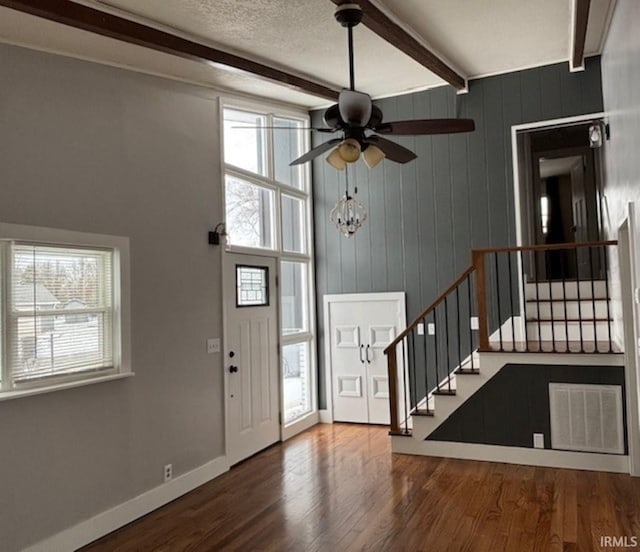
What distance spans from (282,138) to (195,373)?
10.0 ft

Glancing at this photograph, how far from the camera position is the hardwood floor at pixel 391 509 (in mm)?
3582

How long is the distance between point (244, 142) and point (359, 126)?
2.65 m

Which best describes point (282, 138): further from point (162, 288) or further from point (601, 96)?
point (601, 96)

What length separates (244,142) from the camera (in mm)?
5793

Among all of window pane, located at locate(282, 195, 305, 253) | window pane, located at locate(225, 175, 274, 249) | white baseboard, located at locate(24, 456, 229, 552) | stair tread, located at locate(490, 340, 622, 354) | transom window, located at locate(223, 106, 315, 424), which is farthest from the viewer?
window pane, located at locate(282, 195, 305, 253)

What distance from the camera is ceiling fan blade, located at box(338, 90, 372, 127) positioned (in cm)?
328

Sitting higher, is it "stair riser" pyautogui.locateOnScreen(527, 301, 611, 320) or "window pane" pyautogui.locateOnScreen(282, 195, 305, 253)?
"window pane" pyautogui.locateOnScreen(282, 195, 305, 253)

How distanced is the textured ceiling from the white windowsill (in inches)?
84.8

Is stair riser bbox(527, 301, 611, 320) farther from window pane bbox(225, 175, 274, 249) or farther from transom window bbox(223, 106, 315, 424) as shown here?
window pane bbox(225, 175, 274, 249)

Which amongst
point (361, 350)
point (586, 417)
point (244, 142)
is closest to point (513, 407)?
point (586, 417)

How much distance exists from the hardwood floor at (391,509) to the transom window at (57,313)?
1220 mm

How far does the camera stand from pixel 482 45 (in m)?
5.09

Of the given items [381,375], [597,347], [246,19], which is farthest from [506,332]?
[246,19]

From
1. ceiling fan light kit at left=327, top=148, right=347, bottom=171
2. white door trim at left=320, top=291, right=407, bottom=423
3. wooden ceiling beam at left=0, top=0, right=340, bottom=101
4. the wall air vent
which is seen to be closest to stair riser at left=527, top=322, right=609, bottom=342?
the wall air vent
